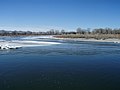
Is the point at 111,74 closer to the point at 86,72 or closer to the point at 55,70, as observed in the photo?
the point at 86,72

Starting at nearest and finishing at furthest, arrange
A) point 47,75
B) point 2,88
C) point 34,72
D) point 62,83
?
point 2,88 → point 62,83 → point 47,75 → point 34,72

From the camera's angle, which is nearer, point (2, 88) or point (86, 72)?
point (2, 88)

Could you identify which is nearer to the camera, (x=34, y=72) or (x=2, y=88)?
(x=2, y=88)

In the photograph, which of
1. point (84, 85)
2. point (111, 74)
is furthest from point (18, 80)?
point (111, 74)

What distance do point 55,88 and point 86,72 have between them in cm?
324

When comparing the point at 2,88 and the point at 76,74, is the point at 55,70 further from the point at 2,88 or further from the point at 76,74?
the point at 2,88

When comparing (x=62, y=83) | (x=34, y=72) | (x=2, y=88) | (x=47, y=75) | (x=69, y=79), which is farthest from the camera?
(x=34, y=72)

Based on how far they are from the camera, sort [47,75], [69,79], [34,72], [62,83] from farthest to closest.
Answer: [34,72] < [47,75] < [69,79] < [62,83]

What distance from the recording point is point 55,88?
7.79 metres

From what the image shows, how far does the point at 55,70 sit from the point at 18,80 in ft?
8.62

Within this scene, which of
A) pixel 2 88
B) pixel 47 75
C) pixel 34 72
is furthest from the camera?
pixel 34 72

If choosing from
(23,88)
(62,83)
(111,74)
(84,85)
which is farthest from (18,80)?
(111,74)

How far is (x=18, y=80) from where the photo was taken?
893cm

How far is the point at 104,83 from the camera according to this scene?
8.55 m
